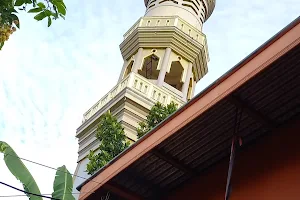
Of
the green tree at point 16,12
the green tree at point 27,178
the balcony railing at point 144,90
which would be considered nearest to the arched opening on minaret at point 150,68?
the balcony railing at point 144,90

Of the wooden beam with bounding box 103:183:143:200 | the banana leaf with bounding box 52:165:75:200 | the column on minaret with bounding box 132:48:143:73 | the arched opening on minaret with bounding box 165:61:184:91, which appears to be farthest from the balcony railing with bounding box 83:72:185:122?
the wooden beam with bounding box 103:183:143:200

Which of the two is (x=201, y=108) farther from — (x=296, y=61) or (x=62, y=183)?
(x=62, y=183)

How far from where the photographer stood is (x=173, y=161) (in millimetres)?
6434

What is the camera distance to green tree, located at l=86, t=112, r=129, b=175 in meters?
12.6

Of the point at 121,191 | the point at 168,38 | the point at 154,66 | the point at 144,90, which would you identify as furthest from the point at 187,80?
the point at 121,191

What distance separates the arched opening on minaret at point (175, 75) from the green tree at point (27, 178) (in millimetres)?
10890

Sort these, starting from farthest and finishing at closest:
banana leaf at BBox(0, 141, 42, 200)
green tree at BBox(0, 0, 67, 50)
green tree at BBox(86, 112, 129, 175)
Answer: green tree at BBox(86, 112, 129, 175) → banana leaf at BBox(0, 141, 42, 200) → green tree at BBox(0, 0, 67, 50)

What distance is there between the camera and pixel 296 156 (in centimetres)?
530

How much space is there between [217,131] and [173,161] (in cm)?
83

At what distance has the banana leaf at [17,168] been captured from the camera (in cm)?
991

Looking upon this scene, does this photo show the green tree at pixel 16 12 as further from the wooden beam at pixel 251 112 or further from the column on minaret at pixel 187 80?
the column on minaret at pixel 187 80

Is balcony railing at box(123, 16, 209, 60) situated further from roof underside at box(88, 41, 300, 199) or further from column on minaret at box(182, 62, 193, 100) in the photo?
roof underside at box(88, 41, 300, 199)

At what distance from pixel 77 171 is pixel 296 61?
13.1 meters

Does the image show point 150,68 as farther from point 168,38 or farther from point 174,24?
point 174,24
